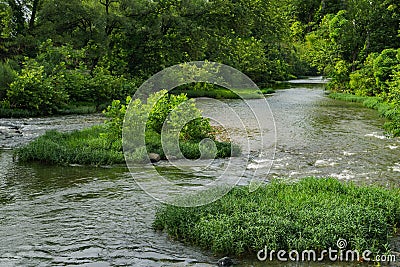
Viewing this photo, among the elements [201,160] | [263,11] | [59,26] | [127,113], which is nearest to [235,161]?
[201,160]

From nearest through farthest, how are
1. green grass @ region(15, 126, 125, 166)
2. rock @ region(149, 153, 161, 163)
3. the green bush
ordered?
green grass @ region(15, 126, 125, 166)
rock @ region(149, 153, 161, 163)
the green bush

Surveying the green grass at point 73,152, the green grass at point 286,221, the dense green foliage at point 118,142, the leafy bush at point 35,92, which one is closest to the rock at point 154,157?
the dense green foliage at point 118,142

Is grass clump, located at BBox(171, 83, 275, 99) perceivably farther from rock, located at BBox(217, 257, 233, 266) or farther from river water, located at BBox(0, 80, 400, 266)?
rock, located at BBox(217, 257, 233, 266)

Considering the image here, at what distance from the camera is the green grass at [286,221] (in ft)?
20.3

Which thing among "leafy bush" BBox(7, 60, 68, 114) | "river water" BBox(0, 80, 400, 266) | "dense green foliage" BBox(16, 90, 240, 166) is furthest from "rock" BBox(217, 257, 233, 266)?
"leafy bush" BBox(7, 60, 68, 114)

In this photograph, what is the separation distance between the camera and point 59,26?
92.1ft

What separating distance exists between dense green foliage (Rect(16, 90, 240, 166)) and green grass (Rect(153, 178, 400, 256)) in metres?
4.64

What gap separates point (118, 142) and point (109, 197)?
Result: 12.7 feet

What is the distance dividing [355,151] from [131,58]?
2015 centimetres

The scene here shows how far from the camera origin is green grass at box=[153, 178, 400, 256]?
6180 millimetres

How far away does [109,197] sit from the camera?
9117mm

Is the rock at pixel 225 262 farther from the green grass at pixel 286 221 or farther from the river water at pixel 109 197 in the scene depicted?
the green grass at pixel 286 221

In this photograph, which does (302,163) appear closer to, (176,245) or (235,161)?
(235,161)

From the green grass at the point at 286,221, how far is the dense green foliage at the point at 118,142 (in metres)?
4.64
